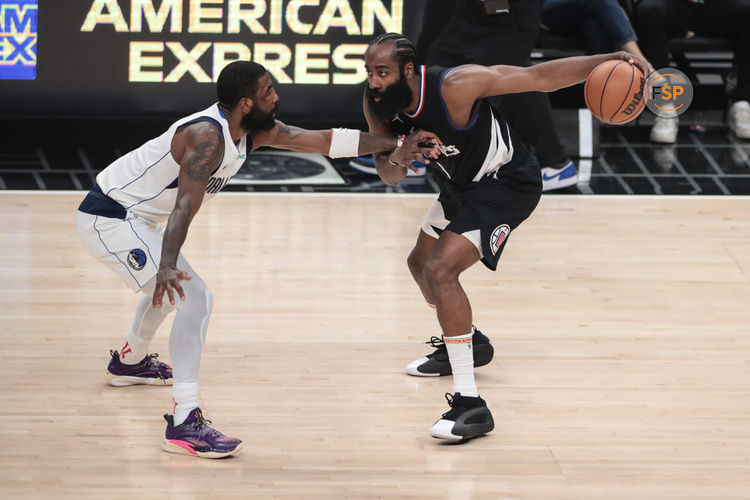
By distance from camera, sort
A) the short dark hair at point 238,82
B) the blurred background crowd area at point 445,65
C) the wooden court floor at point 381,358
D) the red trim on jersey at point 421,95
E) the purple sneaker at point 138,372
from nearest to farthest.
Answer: the wooden court floor at point 381,358
the short dark hair at point 238,82
the red trim on jersey at point 421,95
the purple sneaker at point 138,372
the blurred background crowd area at point 445,65

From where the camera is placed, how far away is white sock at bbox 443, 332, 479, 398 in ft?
15.4

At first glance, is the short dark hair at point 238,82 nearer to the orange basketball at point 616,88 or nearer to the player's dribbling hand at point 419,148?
the player's dribbling hand at point 419,148

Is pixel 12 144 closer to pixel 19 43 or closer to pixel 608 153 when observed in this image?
pixel 19 43

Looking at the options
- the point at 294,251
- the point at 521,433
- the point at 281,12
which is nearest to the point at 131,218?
the point at 521,433

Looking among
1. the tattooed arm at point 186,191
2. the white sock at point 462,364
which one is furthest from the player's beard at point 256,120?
the white sock at point 462,364

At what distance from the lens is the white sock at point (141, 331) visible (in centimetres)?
493

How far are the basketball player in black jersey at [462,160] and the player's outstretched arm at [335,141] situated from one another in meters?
0.07

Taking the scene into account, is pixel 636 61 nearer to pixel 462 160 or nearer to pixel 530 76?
pixel 530 76

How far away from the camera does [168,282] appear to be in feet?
13.7

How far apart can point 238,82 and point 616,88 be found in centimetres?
148

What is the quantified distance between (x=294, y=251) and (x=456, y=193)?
7.05ft

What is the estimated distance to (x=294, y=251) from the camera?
23.1 feet

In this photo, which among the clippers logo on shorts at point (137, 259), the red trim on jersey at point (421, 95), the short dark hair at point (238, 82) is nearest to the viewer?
the short dark hair at point (238, 82)

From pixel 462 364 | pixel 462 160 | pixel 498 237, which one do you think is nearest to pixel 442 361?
pixel 462 364
